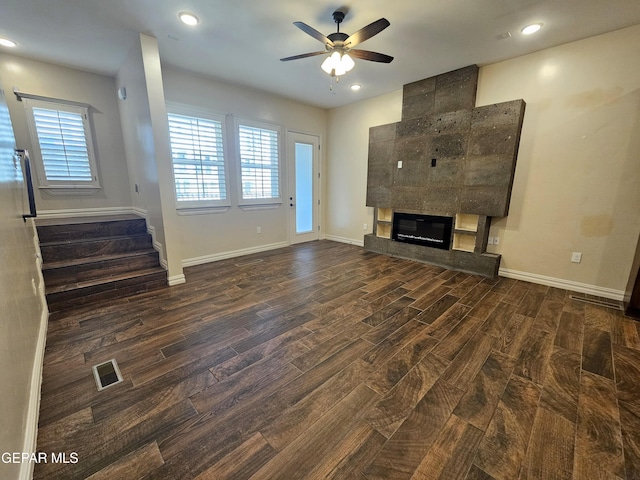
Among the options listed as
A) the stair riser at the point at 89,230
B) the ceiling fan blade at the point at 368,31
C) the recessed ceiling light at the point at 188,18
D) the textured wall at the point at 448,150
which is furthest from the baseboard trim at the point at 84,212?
the textured wall at the point at 448,150

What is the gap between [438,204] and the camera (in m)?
4.21

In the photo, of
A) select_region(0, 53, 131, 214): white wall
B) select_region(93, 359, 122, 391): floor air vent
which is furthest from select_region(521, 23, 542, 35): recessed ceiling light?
select_region(0, 53, 131, 214): white wall

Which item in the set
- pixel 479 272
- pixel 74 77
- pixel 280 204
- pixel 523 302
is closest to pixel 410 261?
pixel 479 272

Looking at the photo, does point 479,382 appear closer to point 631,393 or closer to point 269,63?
point 631,393

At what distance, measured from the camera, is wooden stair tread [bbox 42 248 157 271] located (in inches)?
120

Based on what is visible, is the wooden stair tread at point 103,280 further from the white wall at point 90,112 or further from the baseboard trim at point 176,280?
the white wall at point 90,112

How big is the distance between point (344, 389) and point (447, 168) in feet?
11.9

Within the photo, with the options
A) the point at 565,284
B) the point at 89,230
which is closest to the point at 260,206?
the point at 89,230

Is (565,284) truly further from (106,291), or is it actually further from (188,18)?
(106,291)

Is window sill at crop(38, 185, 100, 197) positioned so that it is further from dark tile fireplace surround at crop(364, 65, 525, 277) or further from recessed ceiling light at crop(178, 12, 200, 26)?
dark tile fireplace surround at crop(364, 65, 525, 277)

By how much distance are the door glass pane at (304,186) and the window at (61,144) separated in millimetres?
3587

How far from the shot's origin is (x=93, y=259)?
10.9 ft

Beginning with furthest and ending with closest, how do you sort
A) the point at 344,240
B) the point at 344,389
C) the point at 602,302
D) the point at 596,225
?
the point at 344,240, the point at 596,225, the point at 602,302, the point at 344,389

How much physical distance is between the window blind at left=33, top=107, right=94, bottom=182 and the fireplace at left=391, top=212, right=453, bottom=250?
213 inches
